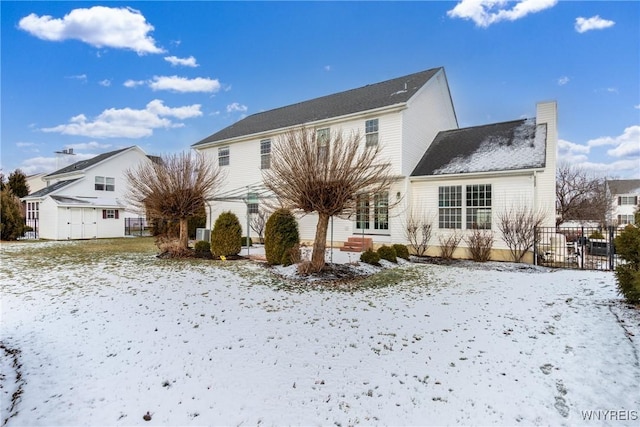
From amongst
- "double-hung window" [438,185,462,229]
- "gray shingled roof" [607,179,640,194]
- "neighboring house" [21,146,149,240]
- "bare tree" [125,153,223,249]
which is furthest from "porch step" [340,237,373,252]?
"gray shingled roof" [607,179,640,194]

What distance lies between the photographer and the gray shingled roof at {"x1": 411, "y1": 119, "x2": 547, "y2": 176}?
42.9 feet

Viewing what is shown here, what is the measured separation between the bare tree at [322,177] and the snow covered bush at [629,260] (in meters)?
5.16

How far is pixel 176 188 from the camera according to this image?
507 inches

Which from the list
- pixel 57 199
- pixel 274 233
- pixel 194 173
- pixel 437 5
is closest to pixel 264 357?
pixel 274 233

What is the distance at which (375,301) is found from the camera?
6645 millimetres

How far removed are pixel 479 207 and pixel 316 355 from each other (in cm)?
1151

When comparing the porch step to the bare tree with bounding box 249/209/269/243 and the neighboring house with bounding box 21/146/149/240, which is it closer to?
the bare tree with bounding box 249/209/269/243

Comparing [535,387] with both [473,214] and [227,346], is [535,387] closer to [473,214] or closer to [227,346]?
[227,346]

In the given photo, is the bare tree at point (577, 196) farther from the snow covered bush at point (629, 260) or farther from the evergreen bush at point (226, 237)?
the evergreen bush at point (226, 237)

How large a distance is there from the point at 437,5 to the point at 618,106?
8355 mm

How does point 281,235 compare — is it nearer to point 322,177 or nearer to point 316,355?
point 322,177

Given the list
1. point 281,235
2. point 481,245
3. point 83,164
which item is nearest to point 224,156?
point 281,235

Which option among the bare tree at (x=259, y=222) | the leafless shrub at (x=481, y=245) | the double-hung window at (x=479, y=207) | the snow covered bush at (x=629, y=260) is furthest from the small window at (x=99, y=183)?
the snow covered bush at (x=629, y=260)

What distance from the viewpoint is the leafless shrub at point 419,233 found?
14102 mm
